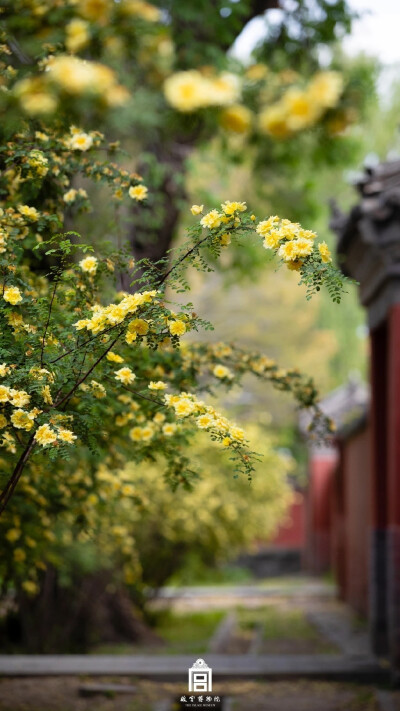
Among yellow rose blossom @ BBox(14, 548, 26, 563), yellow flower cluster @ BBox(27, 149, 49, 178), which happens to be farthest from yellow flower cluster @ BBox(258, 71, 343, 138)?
yellow rose blossom @ BBox(14, 548, 26, 563)

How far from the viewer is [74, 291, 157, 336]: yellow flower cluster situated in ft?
13.3

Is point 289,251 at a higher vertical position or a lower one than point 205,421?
higher

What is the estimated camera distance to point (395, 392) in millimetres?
10234

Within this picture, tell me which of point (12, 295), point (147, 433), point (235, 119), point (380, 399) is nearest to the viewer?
point (235, 119)

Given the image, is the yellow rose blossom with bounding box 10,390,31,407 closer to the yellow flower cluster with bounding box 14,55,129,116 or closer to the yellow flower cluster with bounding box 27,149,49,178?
the yellow flower cluster with bounding box 14,55,129,116

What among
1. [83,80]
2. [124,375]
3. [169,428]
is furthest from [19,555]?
[83,80]

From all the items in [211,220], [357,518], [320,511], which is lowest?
[211,220]

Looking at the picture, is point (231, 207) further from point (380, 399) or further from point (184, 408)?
point (380, 399)

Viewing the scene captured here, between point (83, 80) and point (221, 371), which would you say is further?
point (221, 371)

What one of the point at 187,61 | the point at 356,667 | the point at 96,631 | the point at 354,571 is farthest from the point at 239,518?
the point at 187,61

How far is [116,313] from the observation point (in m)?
4.08

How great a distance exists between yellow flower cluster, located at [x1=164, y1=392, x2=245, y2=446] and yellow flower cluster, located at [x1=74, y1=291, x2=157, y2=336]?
0.38 meters

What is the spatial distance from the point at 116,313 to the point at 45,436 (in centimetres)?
59

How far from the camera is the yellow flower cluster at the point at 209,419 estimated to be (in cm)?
420
